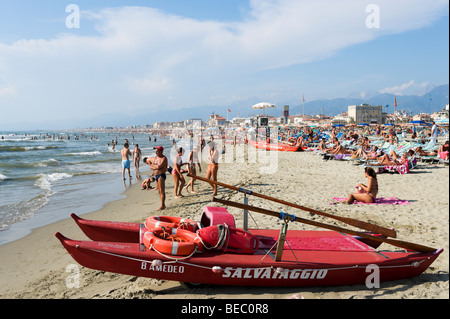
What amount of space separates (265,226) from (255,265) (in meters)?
2.45

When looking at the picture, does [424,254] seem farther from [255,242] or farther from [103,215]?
[103,215]

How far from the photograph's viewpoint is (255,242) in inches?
161

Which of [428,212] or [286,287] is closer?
[286,287]

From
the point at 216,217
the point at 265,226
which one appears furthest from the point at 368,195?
the point at 216,217

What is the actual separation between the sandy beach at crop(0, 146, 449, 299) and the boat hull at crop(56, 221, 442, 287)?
17 centimetres

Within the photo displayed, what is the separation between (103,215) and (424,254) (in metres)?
7.58

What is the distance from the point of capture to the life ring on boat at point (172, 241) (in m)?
3.61

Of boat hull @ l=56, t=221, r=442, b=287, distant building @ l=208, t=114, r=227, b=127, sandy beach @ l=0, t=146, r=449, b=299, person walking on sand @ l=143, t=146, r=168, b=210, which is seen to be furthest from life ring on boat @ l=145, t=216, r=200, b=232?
distant building @ l=208, t=114, r=227, b=127

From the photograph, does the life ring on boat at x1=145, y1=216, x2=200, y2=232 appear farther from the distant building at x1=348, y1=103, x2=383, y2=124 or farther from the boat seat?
the distant building at x1=348, y1=103, x2=383, y2=124

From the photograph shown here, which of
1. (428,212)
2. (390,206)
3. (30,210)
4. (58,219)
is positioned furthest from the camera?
(30,210)

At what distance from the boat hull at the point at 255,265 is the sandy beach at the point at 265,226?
0.17 meters

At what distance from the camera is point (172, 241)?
373 centimetres

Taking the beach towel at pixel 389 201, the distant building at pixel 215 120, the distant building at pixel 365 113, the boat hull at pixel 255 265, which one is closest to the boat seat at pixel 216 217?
the boat hull at pixel 255 265
